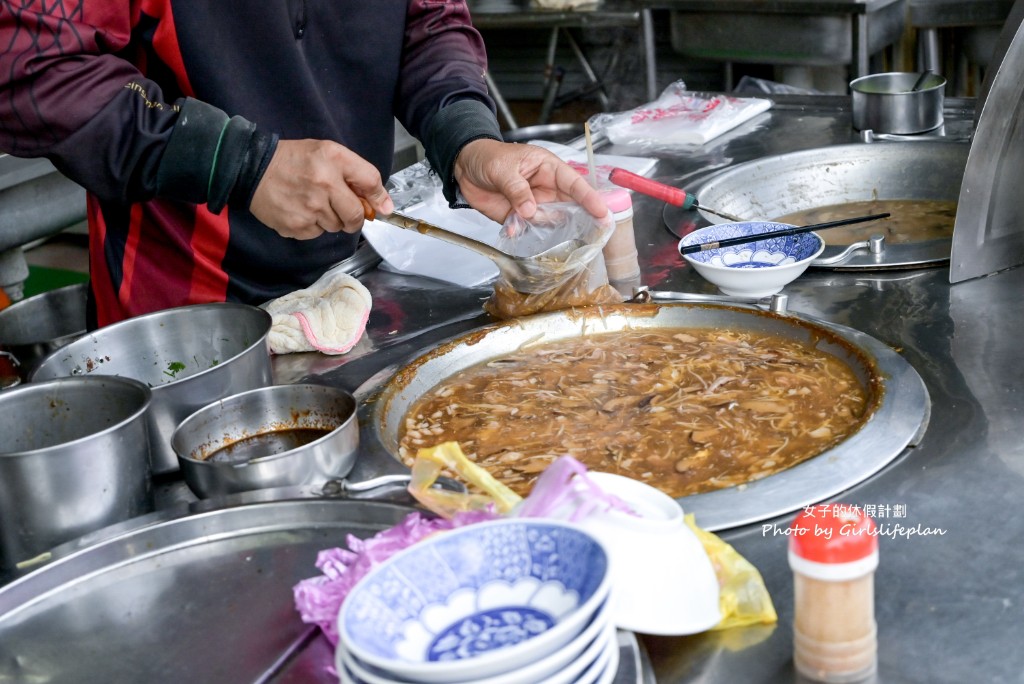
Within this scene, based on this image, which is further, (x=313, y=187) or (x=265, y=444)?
Result: (x=313, y=187)

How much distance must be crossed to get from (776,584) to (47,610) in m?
0.93

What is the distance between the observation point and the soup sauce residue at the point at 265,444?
1.58 metres

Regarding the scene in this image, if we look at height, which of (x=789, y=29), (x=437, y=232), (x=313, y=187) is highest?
(x=313, y=187)

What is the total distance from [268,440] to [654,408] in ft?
2.10

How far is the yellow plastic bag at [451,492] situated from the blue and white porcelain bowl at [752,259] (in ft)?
3.26

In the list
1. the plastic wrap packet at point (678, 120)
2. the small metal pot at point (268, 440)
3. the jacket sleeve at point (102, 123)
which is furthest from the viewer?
the plastic wrap packet at point (678, 120)

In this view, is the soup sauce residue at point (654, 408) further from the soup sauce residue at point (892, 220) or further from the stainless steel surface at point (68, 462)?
the soup sauce residue at point (892, 220)

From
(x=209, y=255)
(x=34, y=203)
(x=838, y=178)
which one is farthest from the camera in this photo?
(x=34, y=203)

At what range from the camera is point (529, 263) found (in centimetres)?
209

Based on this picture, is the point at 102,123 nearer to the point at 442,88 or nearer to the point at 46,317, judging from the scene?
the point at 442,88

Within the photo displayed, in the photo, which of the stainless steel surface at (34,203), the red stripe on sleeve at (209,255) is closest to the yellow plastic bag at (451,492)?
the red stripe on sleeve at (209,255)

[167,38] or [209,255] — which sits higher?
[167,38]

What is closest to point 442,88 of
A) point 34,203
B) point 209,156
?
point 209,156

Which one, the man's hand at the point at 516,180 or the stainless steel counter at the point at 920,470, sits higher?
the man's hand at the point at 516,180
